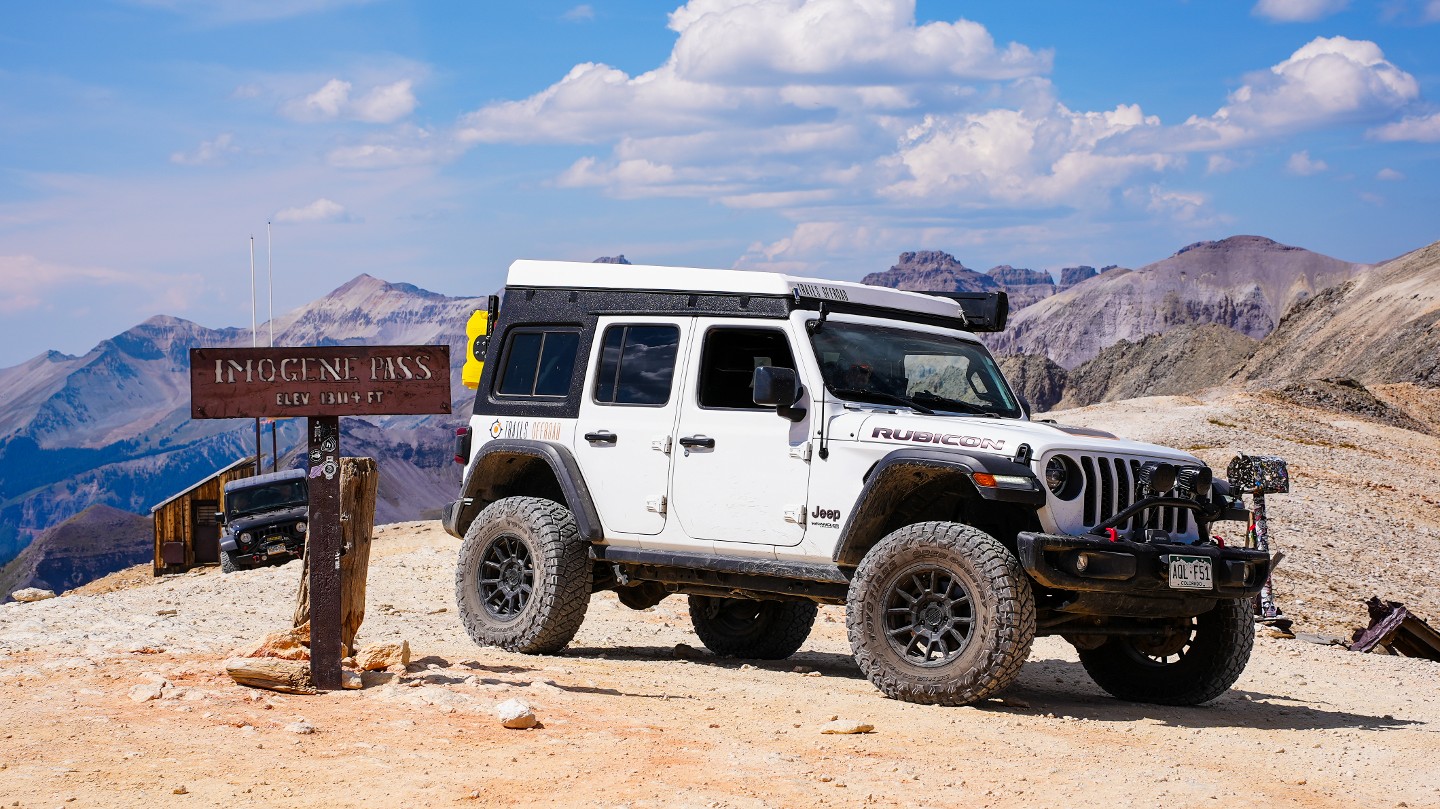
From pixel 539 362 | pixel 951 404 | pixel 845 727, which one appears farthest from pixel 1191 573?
pixel 539 362

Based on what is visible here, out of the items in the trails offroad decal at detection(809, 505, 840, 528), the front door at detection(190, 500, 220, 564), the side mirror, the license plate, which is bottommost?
the front door at detection(190, 500, 220, 564)


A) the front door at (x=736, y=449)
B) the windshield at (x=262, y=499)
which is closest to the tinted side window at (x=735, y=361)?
the front door at (x=736, y=449)

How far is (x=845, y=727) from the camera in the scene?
700cm

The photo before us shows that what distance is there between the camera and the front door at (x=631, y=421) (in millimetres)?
9383

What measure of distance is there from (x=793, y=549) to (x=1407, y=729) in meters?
3.66

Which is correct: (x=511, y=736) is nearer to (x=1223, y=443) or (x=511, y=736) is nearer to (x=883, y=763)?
(x=883, y=763)

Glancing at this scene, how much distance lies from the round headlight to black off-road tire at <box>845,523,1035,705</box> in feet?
1.41

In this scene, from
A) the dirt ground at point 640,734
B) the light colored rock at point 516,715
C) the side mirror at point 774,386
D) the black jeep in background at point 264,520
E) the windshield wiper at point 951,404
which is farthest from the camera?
the black jeep in background at point 264,520

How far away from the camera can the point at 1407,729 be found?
8438 mm

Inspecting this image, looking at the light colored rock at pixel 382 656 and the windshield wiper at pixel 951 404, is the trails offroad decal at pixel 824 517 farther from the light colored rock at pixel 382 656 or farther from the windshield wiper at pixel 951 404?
the light colored rock at pixel 382 656

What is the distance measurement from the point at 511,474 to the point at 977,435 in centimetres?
388

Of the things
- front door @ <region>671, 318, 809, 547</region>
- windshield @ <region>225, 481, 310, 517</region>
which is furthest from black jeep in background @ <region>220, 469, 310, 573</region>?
front door @ <region>671, 318, 809, 547</region>

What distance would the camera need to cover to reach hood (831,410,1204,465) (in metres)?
7.92

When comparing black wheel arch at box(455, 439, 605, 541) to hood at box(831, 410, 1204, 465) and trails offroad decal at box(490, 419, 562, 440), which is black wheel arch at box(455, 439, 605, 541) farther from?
hood at box(831, 410, 1204, 465)
